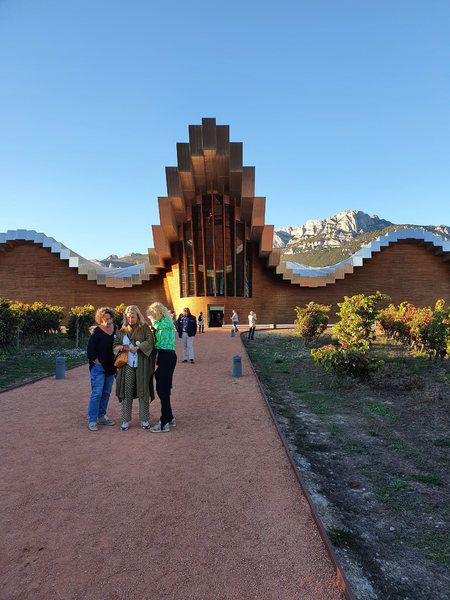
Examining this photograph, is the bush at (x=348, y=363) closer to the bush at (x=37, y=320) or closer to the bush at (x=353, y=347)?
the bush at (x=353, y=347)

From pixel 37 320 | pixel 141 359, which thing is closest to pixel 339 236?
pixel 37 320

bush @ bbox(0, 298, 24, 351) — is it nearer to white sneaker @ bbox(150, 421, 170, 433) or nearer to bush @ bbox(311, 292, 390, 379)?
white sneaker @ bbox(150, 421, 170, 433)

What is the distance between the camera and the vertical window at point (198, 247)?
3161 centimetres

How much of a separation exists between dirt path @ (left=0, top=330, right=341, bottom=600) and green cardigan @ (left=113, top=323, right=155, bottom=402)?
0.71m

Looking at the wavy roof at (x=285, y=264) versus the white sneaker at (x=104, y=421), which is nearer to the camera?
the white sneaker at (x=104, y=421)

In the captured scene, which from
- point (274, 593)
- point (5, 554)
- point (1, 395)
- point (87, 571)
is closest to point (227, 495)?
point (274, 593)

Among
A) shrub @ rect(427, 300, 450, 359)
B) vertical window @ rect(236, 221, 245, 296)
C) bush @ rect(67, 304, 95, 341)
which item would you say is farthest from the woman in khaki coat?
vertical window @ rect(236, 221, 245, 296)

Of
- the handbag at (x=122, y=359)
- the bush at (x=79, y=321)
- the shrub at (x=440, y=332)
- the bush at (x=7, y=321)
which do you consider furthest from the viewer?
the bush at (x=79, y=321)

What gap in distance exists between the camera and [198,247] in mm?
31953

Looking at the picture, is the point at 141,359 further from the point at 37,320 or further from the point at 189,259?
the point at 189,259

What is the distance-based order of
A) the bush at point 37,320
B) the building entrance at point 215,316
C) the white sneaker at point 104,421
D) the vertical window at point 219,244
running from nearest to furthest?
1. the white sneaker at point 104,421
2. the bush at point 37,320
3. the vertical window at point 219,244
4. the building entrance at point 215,316

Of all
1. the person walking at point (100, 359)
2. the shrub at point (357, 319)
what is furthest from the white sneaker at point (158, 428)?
the shrub at point (357, 319)

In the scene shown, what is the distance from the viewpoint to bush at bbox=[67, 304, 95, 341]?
59.1ft

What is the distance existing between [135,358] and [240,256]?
27.3 m
